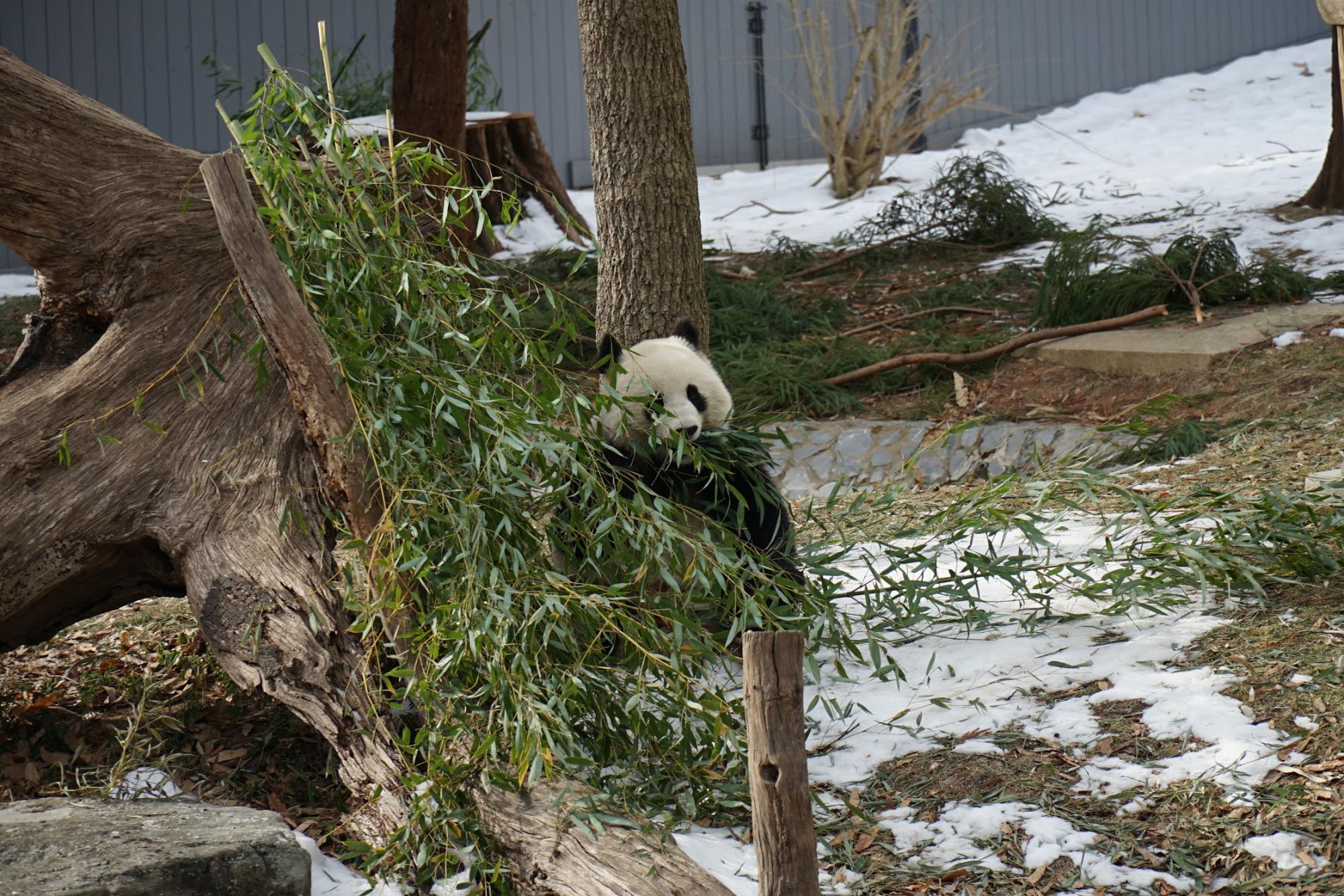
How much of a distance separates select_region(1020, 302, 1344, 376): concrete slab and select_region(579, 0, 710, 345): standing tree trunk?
281cm

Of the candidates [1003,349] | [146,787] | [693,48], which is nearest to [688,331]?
[146,787]

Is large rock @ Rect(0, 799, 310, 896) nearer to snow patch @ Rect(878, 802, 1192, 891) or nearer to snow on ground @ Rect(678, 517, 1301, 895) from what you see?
snow on ground @ Rect(678, 517, 1301, 895)

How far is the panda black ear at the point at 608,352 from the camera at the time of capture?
10.3 feet

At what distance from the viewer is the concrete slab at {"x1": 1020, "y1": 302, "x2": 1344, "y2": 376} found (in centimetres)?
587

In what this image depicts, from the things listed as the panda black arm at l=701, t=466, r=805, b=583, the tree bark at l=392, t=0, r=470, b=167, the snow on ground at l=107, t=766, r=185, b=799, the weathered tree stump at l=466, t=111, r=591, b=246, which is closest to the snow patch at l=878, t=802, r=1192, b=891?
the panda black arm at l=701, t=466, r=805, b=583

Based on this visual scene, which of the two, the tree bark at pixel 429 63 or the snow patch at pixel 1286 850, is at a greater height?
the tree bark at pixel 429 63

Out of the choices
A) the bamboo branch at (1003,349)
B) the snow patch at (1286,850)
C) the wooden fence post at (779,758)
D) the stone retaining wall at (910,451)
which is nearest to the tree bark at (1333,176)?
the bamboo branch at (1003,349)

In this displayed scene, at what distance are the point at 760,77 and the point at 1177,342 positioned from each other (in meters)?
7.96

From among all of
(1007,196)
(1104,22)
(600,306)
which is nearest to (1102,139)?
(1104,22)

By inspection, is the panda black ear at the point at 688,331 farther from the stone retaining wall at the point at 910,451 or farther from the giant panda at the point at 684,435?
the stone retaining wall at the point at 910,451

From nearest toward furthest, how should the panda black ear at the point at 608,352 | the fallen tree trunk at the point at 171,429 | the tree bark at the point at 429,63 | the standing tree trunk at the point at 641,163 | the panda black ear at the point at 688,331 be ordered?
the fallen tree trunk at the point at 171,429, the panda black ear at the point at 608,352, the panda black ear at the point at 688,331, the standing tree trunk at the point at 641,163, the tree bark at the point at 429,63

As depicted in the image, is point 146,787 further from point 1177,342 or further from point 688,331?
point 1177,342

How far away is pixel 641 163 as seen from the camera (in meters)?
4.18

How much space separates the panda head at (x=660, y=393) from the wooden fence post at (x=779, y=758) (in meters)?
1.35
